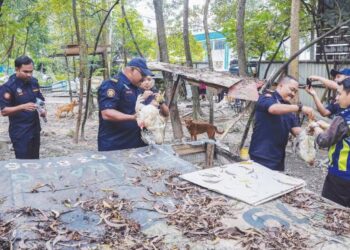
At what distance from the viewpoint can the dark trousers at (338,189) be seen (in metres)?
2.98

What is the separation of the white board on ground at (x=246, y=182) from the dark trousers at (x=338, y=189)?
0.49 m

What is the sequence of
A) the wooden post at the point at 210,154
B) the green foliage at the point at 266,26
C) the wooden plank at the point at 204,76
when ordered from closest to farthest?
the wooden post at the point at 210,154
the wooden plank at the point at 204,76
the green foliage at the point at 266,26

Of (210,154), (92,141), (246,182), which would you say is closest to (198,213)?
(246,182)

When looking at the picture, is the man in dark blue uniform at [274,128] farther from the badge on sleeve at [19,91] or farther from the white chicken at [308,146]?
the badge on sleeve at [19,91]

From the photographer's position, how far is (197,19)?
19.3 meters

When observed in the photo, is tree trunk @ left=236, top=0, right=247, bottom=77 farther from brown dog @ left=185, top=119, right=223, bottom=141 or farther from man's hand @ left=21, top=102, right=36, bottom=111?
man's hand @ left=21, top=102, right=36, bottom=111

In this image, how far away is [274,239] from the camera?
1950mm

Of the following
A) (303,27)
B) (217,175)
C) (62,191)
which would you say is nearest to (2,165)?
(62,191)

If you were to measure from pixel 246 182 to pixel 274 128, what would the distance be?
1.06 metres

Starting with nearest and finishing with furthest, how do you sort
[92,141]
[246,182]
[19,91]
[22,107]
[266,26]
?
[246,182] → [22,107] → [19,91] → [92,141] → [266,26]

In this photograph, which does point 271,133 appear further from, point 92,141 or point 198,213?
point 92,141

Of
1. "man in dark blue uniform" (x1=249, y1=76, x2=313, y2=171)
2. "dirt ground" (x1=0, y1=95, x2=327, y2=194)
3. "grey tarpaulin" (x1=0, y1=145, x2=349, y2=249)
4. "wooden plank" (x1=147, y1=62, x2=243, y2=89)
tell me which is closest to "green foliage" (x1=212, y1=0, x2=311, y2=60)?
"dirt ground" (x1=0, y1=95, x2=327, y2=194)

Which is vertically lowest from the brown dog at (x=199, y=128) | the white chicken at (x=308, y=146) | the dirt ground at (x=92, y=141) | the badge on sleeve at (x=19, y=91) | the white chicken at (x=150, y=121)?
the dirt ground at (x=92, y=141)

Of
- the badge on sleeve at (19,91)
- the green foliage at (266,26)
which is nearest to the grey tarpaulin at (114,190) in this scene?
the badge on sleeve at (19,91)
